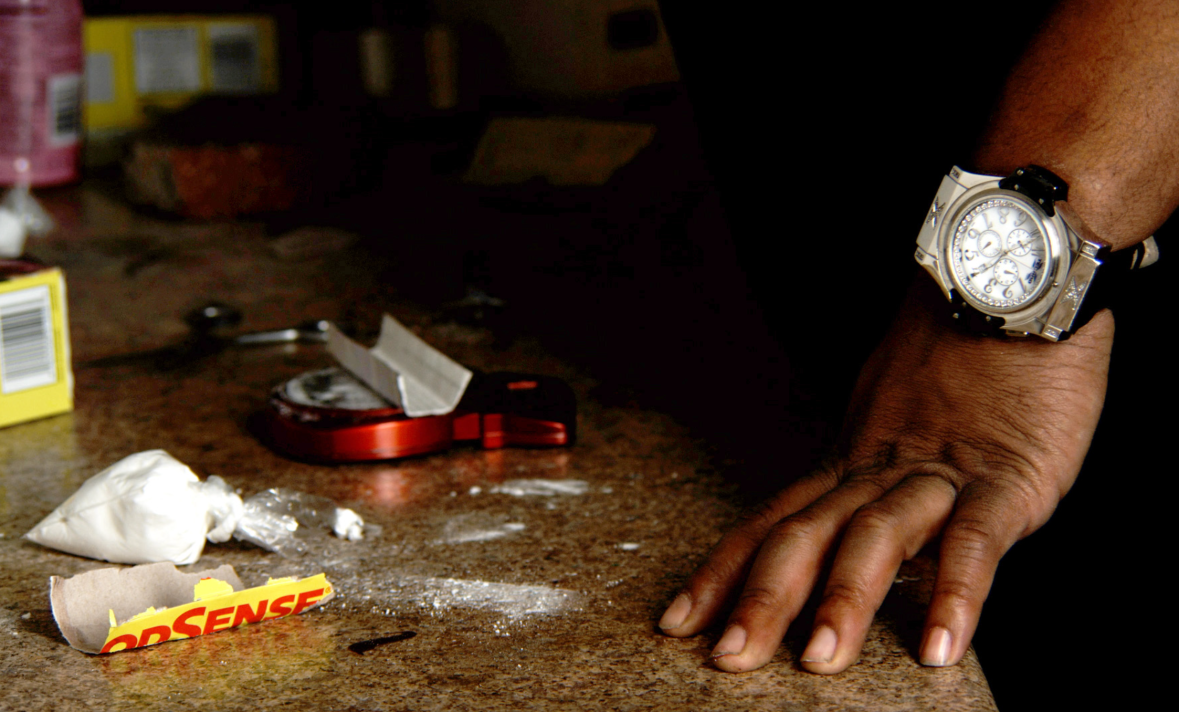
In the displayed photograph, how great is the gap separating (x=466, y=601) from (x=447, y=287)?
629 millimetres

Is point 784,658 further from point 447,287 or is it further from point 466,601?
Result: point 447,287

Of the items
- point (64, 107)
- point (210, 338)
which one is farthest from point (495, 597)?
point (64, 107)

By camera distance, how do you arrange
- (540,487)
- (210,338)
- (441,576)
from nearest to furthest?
(441,576), (540,487), (210,338)

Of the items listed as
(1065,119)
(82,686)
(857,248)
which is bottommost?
(82,686)

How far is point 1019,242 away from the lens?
596 millimetres

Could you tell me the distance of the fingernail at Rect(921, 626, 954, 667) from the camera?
0.49 meters

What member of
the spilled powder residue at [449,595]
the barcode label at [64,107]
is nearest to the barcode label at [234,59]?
the barcode label at [64,107]

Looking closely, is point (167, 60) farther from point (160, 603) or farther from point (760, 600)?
point (760, 600)

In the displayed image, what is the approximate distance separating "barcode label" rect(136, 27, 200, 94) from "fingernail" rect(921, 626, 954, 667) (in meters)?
1.59

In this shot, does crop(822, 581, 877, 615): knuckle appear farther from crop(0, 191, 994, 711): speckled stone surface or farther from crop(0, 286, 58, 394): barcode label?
crop(0, 286, 58, 394): barcode label

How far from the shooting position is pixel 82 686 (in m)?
0.49

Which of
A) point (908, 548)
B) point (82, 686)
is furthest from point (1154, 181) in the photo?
point (82, 686)

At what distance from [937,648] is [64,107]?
1.43 m

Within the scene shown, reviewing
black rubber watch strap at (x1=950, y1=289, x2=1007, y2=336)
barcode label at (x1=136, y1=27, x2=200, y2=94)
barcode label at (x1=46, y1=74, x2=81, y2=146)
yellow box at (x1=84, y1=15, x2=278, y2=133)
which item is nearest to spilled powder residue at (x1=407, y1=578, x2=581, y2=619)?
black rubber watch strap at (x1=950, y1=289, x2=1007, y2=336)
